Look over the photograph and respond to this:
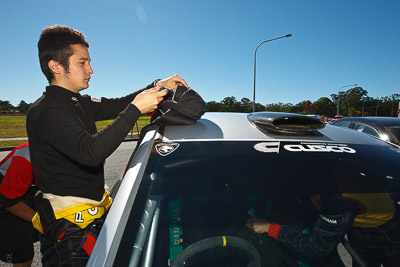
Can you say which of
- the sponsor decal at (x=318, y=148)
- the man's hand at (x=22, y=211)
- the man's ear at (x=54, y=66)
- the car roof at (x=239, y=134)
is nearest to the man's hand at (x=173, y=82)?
the car roof at (x=239, y=134)

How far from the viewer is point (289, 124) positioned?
1.41m

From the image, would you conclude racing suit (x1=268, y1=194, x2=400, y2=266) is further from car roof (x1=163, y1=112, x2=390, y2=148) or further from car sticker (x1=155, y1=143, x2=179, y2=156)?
car sticker (x1=155, y1=143, x2=179, y2=156)

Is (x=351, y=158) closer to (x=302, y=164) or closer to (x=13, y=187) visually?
(x=302, y=164)

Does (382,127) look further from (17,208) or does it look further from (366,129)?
(17,208)

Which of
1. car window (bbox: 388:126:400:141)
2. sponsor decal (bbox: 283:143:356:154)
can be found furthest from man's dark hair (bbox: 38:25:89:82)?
car window (bbox: 388:126:400:141)

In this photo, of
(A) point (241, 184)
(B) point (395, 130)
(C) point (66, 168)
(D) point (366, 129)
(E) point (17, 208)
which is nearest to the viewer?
(C) point (66, 168)

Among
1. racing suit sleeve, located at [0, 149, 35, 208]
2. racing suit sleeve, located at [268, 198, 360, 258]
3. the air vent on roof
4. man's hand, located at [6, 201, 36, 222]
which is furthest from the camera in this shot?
man's hand, located at [6, 201, 36, 222]

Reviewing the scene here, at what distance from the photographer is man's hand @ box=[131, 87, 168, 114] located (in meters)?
1.21

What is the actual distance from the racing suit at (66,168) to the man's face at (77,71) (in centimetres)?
5

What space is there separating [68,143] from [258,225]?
0.99 metres

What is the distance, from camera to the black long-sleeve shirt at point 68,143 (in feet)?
3.35

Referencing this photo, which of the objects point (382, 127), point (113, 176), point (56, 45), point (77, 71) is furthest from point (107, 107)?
point (382, 127)

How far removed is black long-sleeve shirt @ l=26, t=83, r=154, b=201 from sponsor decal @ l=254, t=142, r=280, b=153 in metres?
0.65

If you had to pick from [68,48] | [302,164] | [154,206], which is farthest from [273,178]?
[68,48]
